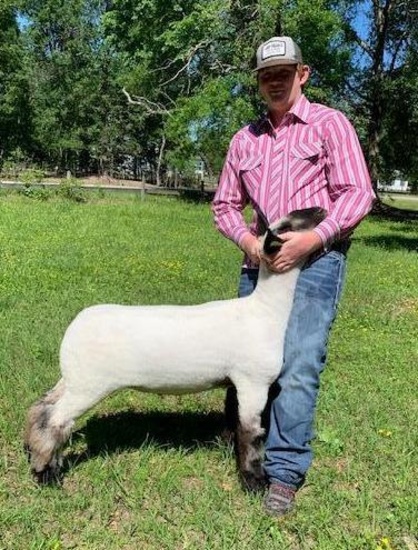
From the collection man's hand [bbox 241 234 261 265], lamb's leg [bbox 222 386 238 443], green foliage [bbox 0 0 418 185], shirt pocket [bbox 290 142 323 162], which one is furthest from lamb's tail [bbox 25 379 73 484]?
green foliage [bbox 0 0 418 185]

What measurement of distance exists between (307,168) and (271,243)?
463 millimetres

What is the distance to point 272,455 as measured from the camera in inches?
139

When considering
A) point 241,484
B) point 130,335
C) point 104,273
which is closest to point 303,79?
point 130,335

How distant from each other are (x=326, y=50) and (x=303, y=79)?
932 inches

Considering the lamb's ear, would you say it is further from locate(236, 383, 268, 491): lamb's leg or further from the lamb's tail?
the lamb's tail

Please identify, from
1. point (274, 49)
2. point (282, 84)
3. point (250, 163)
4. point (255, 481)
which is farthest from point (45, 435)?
point (274, 49)

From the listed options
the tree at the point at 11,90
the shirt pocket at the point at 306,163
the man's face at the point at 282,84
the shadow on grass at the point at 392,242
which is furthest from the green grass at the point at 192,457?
the tree at the point at 11,90

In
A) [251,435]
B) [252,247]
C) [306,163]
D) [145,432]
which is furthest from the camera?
[145,432]

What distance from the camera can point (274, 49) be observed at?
10.4ft

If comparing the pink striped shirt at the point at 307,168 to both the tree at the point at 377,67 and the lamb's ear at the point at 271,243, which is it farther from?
the tree at the point at 377,67

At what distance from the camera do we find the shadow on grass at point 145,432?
4.12 metres

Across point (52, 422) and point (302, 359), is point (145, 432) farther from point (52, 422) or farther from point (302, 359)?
point (302, 359)

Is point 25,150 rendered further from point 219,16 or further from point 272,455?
point 272,455

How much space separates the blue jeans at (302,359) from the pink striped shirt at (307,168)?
0.26m
